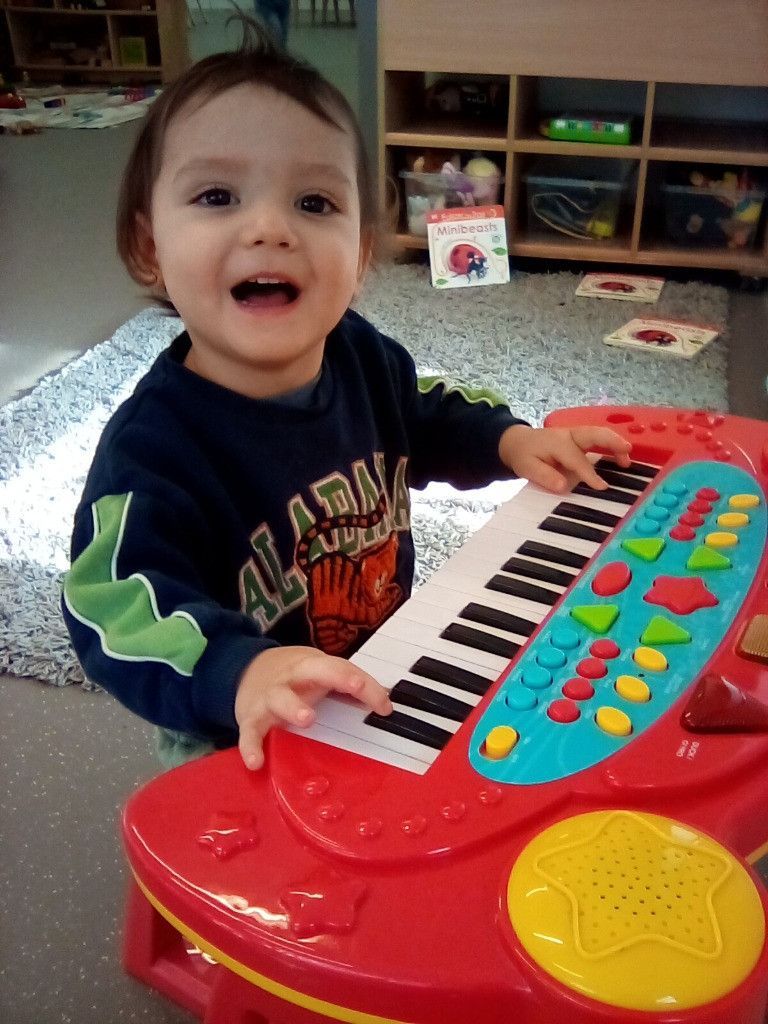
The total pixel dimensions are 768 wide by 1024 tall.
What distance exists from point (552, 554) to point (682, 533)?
0.09 meters

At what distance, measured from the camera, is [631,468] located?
776 millimetres

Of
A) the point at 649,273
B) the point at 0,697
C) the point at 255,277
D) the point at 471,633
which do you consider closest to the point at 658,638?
the point at 471,633

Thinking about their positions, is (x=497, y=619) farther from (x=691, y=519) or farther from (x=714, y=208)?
(x=714, y=208)

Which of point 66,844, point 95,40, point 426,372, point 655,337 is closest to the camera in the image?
point 66,844

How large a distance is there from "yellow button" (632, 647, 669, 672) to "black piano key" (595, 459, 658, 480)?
24cm

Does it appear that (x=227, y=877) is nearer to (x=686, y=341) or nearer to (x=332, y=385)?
(x=332, y=385)

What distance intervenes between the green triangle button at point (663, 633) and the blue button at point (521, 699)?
0.27ft

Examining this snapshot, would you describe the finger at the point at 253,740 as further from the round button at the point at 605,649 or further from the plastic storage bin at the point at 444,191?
the plastic storage bin at the point at 444,191

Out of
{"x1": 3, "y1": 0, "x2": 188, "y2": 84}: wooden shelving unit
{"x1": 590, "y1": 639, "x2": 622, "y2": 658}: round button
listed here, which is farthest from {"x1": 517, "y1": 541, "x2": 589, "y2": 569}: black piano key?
{"x1": 3, "y1": 0, "x2": 188, "y2": 84}: wooden shelving unit

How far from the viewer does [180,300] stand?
718 millimetres

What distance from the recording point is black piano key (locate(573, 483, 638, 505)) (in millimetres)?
735

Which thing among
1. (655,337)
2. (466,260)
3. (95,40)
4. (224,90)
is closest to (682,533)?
(224,90)

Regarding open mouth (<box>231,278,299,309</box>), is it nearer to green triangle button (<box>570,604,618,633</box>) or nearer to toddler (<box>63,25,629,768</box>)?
toddler (<box>63,25,629,768</box>)

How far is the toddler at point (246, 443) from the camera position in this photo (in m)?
0.57
